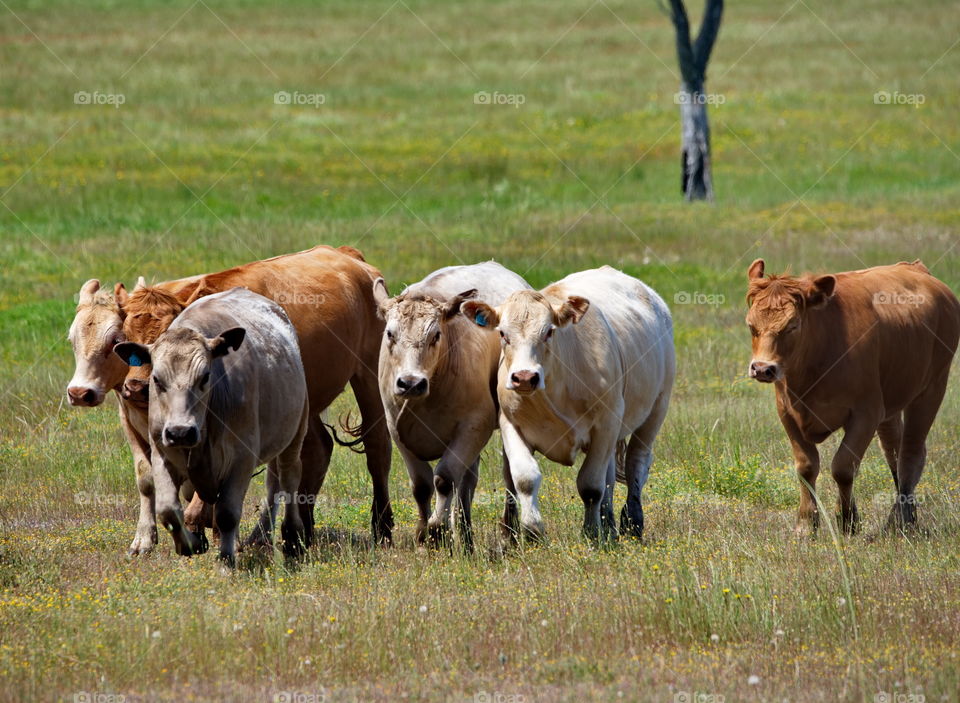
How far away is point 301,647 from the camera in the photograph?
6.63 metres

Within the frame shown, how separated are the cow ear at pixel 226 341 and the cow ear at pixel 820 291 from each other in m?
4.23

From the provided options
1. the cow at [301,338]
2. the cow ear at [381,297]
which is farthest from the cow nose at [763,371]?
the cow at [301,338]

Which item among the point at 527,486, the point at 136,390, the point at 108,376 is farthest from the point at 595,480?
the point at 108,376

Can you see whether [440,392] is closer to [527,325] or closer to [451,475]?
[451,475]

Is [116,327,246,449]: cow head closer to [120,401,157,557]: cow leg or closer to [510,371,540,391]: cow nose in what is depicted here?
[120,401,157,557]: cow leg

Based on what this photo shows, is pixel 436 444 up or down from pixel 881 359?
down

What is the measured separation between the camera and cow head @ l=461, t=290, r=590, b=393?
8.34m

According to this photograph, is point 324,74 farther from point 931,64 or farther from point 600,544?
point 600,544

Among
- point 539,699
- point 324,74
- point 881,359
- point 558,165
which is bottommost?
point 539,699

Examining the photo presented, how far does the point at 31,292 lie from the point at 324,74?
2827cm

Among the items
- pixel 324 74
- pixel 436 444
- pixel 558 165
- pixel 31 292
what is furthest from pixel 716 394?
pixel 324 74

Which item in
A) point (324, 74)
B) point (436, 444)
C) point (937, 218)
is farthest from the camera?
point (324, 74)

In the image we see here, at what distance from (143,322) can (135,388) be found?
1.93 ft

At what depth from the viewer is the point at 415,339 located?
29.0 feet
